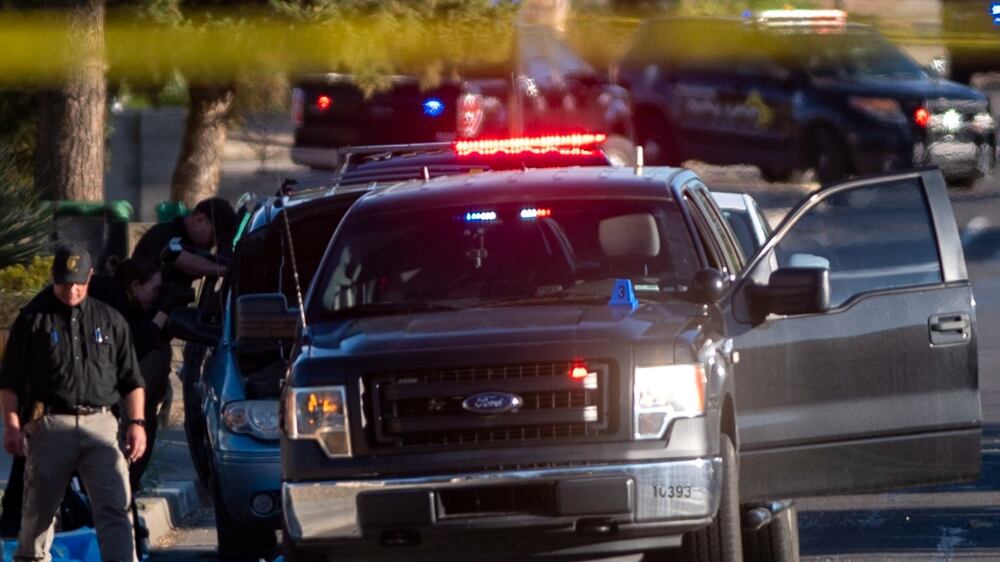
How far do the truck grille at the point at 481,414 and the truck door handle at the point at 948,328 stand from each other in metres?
1.88

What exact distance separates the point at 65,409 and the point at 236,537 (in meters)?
1.17

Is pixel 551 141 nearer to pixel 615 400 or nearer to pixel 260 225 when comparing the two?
pixel 260 225

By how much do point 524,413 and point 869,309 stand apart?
74.1 inches

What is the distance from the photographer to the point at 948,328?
8516mm

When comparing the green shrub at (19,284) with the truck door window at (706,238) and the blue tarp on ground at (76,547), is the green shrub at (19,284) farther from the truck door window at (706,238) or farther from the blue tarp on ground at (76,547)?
the truck door window at (706,238)

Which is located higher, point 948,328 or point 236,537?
point 948,328

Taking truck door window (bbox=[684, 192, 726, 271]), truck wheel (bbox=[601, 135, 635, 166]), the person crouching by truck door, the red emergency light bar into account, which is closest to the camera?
truck door window (bbox=[684, 192, 726, 271])

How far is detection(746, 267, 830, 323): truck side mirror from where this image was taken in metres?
7.81

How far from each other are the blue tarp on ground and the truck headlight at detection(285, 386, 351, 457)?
2.92 meters

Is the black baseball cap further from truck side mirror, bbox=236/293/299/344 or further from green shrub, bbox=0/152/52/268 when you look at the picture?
green shrub, bbox=0/152/52/268

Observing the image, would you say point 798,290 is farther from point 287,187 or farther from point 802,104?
point 802,104

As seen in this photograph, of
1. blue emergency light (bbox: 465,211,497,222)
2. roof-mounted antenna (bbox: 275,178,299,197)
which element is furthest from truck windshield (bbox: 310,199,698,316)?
roof-mounted antenna (bbox: 275,178,299,197)

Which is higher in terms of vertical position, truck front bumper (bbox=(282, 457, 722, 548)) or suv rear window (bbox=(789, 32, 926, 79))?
suv rear window (bbox=(789, 32, 926, 79))

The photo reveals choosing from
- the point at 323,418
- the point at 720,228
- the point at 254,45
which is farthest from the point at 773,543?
the point at 254,45
